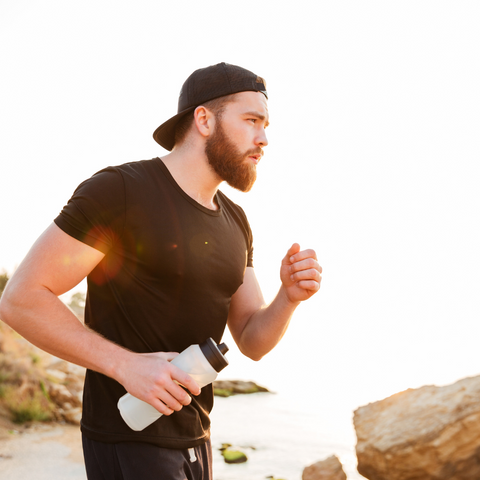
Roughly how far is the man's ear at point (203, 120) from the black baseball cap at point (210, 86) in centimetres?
6

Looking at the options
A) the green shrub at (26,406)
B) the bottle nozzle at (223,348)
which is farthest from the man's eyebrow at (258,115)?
the green shrub at (26,406)

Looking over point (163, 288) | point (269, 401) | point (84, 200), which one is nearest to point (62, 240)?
point (84, 200)

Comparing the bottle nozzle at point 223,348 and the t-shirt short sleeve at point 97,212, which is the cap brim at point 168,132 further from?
the bottle nozzle at point 223,348

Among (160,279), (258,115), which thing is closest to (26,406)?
(160,279)

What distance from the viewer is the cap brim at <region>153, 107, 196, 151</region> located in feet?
7.97

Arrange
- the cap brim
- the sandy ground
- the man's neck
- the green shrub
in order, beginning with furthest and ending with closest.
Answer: the green shrub < the sandy ground < the cap brim < the man's neck

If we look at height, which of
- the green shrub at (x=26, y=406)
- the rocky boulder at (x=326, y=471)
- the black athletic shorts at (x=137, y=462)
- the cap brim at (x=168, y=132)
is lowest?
the rocky boulder at (x=326, y=471)

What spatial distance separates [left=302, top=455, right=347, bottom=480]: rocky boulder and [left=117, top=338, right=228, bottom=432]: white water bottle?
2769mm

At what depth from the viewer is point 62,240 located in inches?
66.0

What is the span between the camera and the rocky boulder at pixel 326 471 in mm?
3793

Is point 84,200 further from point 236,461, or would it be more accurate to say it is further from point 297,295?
point 236,461

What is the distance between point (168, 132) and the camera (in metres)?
2.51

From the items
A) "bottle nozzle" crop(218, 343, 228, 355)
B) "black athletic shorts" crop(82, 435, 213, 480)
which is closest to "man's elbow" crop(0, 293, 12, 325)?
"black athletic shorts" crop(82, 435, 213, 480)

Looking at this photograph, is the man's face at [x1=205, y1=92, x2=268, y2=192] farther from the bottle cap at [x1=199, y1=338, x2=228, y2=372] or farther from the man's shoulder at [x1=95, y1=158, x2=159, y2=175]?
the bottle cap at [x1=199, y1=338, x2=228, y2=372]
